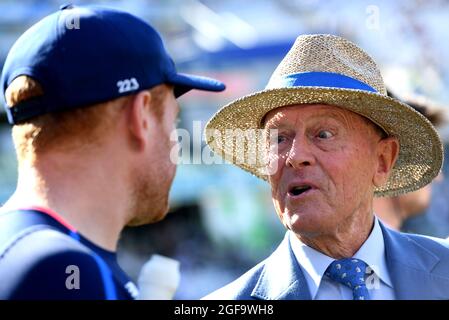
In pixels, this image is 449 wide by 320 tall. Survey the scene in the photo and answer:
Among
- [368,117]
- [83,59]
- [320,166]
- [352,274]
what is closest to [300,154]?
[320,166]

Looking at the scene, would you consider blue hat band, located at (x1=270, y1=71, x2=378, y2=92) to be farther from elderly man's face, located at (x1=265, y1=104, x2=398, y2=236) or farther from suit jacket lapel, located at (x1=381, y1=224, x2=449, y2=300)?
suit jacket lapel, located at (x1=381, y1=224, x2=449, y2=300)

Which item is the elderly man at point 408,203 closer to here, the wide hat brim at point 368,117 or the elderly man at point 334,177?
the wide hat brim at point 368,117

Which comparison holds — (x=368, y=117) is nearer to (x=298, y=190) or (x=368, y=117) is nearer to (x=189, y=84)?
(x=298, y=190)

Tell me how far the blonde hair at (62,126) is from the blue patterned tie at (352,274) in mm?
1123

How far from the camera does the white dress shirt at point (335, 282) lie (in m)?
3.05

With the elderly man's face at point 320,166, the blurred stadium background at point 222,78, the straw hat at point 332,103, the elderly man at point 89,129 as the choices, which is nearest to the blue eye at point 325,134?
the elderly man's face at point 320,166

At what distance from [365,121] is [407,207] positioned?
62.0 inches

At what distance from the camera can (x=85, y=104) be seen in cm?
220

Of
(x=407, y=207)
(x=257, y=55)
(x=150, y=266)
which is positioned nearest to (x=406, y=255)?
(x=150, y=266)

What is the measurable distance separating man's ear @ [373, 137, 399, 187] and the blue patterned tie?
388mm
